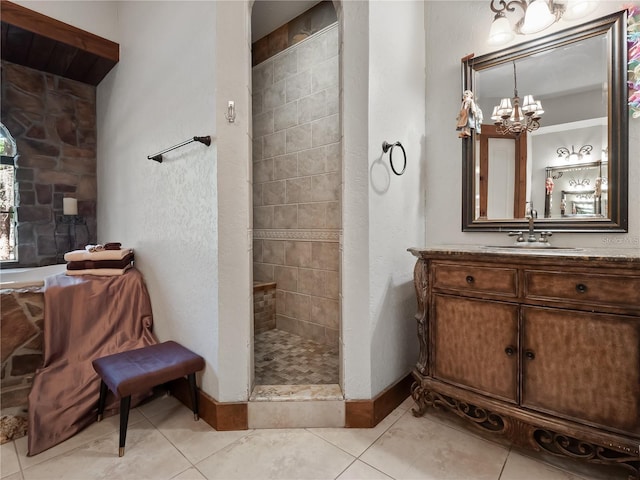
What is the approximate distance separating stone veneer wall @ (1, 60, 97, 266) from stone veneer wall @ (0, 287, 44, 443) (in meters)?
1.27

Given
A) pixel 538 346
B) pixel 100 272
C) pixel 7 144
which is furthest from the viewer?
pixel 7 144

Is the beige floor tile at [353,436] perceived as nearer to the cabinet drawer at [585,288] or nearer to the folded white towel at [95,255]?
the cabinet drawer at [585,288]

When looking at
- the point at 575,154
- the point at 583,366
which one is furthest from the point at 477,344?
the point at 575,154

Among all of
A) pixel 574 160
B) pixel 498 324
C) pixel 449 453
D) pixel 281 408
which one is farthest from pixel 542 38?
pixel 281 408

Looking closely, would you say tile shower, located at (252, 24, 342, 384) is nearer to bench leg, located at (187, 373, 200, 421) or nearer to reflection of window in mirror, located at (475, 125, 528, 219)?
bench leg, located at (187, 373, 200, 421)

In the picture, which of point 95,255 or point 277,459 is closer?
point 277,459

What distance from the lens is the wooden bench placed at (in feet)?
4.65

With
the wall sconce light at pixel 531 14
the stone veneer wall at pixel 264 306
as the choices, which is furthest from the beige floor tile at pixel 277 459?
the wall sconce light at pixel 531 14

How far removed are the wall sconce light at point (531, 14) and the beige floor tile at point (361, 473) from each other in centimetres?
237

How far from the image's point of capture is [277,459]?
139cm

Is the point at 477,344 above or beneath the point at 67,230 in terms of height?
beneath

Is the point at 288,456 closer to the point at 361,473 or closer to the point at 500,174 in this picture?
the point at 361,473

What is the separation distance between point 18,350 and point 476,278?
8.00 feet

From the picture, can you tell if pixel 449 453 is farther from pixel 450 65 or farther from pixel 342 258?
pixel 450 65
